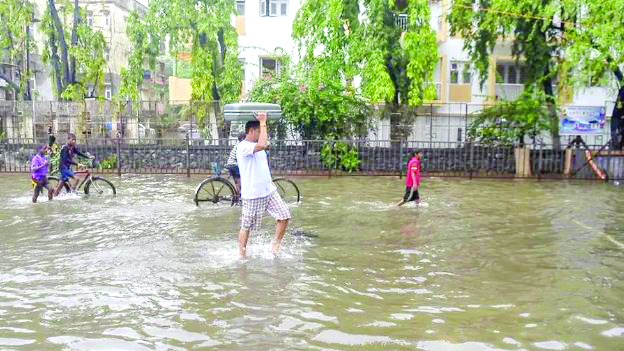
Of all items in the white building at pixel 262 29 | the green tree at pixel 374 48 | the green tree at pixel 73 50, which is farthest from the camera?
the white building at pixel 262 29

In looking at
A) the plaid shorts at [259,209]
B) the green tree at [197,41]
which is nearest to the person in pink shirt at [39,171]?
the plaid shorts at [259,209]

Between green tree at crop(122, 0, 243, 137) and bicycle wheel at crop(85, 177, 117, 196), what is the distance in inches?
380

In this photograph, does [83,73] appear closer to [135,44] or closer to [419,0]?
[135,44]

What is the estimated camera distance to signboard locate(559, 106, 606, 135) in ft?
65.9

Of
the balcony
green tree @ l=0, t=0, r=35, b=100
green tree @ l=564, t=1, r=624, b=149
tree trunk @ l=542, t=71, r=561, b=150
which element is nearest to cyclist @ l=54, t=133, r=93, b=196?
green tree @ l=564, t=1, r=624, b=149

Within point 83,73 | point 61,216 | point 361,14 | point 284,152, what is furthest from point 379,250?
point 83,73

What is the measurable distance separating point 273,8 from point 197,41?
4724 mm

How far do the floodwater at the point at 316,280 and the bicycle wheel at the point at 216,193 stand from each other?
1.05 feet

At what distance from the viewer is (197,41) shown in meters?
23.8

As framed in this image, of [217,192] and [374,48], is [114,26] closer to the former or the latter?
[374,48]

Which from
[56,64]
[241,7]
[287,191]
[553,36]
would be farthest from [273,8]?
[287,191]

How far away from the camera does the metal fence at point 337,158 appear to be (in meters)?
19.0

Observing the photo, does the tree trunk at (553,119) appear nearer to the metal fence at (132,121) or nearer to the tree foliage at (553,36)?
the tree foliage at (553,36)

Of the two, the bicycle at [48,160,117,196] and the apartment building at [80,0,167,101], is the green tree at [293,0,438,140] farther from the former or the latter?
the apartment building at [80,0,167,101]
